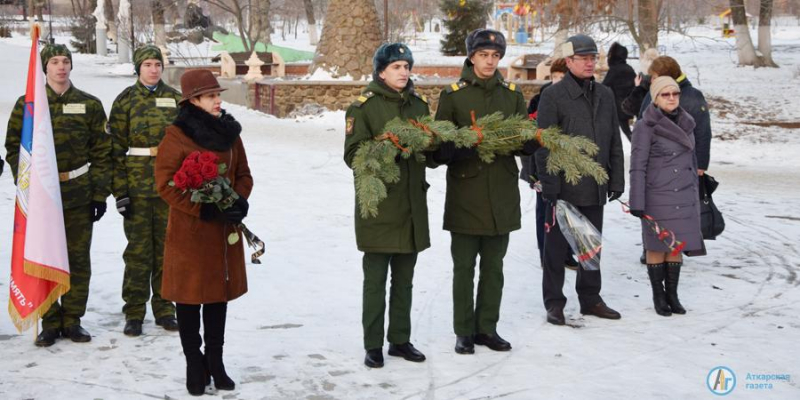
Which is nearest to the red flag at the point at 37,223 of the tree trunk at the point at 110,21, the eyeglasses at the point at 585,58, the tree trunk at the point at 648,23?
the eyeglasses at the point at 585,58

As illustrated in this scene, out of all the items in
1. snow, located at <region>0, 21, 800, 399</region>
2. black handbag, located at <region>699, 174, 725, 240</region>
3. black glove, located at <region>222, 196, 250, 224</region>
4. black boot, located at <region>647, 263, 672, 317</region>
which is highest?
black glove, located at <region>222, 196, 250, 224</region>

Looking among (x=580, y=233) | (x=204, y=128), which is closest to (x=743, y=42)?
(x=580, y=233)

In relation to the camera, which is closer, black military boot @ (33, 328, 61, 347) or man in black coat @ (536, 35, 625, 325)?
black military boot @ (33, 328, 61, 347)

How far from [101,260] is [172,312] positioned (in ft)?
6.96

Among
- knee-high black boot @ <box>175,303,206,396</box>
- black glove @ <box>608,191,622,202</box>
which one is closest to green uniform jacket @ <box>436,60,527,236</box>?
black glove @ <box>608,191,622,202</box>

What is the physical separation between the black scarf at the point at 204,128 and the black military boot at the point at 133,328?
5.76 feet

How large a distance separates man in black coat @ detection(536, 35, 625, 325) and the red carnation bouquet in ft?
7.94

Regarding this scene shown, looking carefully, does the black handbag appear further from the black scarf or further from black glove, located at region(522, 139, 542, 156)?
the black scarf

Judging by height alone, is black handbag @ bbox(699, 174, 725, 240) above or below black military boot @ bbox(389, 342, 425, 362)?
above

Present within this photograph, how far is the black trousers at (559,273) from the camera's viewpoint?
259 inches

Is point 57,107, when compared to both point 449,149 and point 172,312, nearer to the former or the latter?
point 172,312

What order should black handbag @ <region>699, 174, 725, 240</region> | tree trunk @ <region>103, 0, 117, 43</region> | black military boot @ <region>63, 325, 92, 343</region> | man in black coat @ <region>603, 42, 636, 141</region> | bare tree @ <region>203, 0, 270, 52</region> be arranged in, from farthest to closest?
tree trunk @ <region>103, 0, 117, 43</region> → bare tree @ <region>203, 0, 270, 52</region> → man in black coat @ <region>603, 42, 636, 141</region> → black handbag @ <region>699, 174, 725, 240</region> → black military boot @ <region>63, 325, 92, 343</region>

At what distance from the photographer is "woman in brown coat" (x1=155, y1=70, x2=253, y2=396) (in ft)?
16.2

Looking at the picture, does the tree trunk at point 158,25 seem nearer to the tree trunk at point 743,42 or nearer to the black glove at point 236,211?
the tree trunk at point 743,42
